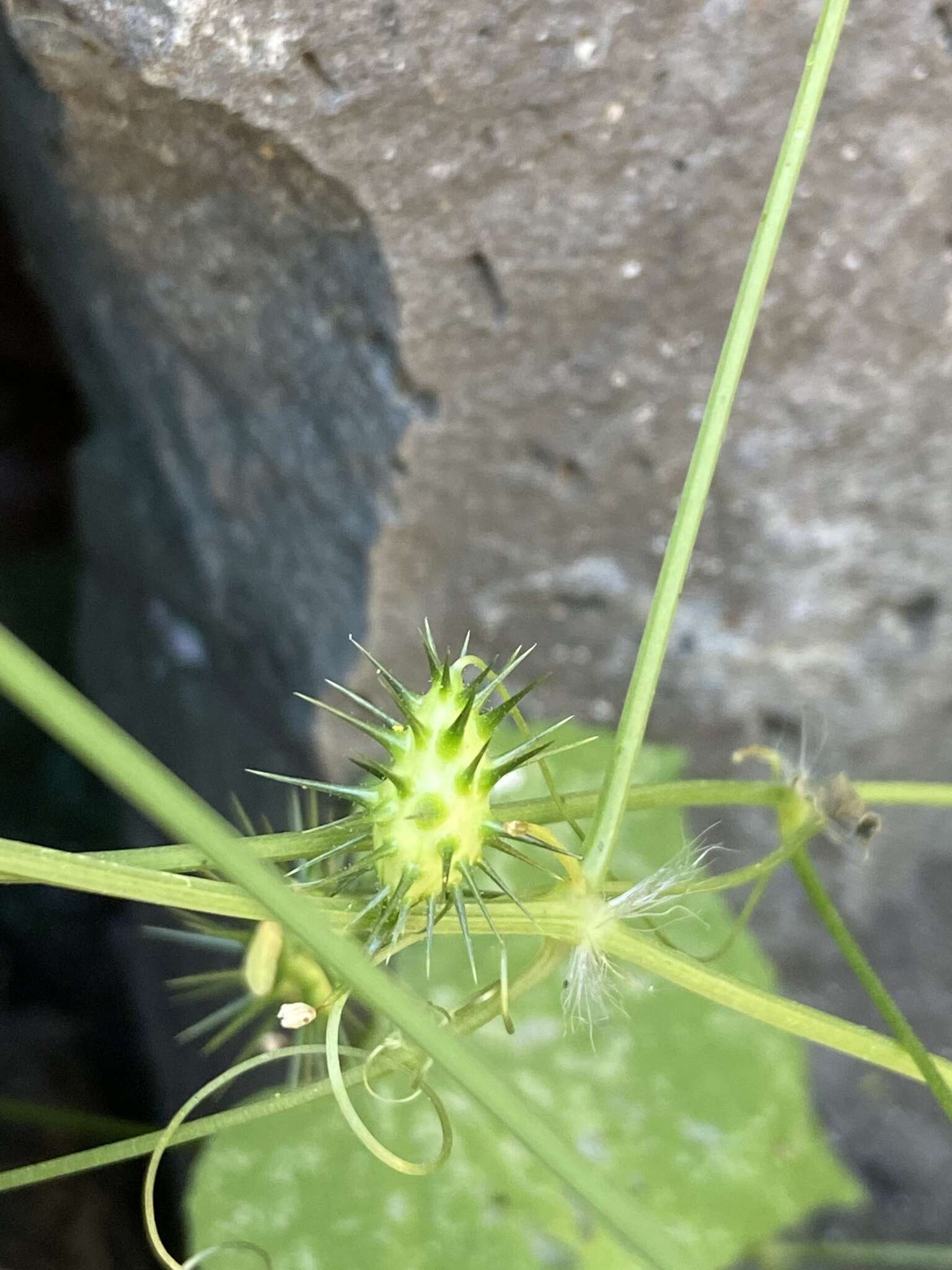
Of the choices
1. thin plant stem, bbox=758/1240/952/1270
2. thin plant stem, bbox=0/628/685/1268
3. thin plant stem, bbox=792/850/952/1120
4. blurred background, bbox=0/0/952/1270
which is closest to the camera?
Result: thin plant stem, bbox=0/628/685/1268

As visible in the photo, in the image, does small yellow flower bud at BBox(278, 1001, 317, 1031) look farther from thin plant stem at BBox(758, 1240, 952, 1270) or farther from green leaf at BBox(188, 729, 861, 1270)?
thin plant stem at BBox(758, 1240, 952, 1270)

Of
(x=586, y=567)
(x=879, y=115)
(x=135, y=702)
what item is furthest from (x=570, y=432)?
(x=135, y=702)

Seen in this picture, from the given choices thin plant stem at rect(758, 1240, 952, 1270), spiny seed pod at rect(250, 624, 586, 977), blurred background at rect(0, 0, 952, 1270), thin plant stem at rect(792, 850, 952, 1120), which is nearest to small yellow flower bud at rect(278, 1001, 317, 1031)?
spiny seed pod at rect(250, 624, 586, 977)

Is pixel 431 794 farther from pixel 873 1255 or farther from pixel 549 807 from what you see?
pixel 873 1255

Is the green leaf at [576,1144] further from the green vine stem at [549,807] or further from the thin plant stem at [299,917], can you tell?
the thin plant stem at [299,917]

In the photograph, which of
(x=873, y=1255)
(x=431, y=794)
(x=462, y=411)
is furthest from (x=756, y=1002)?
(x=873, y=1255)

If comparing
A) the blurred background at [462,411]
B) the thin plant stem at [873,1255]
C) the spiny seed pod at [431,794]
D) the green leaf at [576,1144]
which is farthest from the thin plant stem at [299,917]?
the thin plant stem at [873,1255]
